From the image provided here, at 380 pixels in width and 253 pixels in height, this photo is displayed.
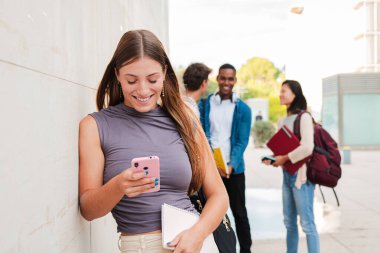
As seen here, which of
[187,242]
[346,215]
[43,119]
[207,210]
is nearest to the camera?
[43,119]

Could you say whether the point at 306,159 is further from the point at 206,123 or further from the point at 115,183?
the point at 115,183

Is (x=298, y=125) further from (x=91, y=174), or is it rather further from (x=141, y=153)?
(x=91, y=174)

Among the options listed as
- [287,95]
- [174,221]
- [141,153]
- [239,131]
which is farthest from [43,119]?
[239,131]

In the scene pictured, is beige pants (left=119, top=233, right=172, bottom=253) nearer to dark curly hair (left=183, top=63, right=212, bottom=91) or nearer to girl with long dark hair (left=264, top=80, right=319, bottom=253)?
girl with long dark hair (left=264, top=80, right=319, bottom=253)

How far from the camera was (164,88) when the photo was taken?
2146mm

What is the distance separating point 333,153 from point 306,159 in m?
0.32

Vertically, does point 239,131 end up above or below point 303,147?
above

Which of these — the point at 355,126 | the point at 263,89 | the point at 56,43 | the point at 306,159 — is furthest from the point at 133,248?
the point at 263,89

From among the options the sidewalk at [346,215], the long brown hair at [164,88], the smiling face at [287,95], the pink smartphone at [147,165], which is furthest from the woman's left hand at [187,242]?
the sidewalk at [346,215]

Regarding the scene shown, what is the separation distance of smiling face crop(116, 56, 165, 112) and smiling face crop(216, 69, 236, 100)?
10.4ft

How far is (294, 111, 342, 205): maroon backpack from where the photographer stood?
4508mm

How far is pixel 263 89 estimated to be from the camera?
67.4 metres

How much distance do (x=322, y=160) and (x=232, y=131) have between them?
1.00 meters

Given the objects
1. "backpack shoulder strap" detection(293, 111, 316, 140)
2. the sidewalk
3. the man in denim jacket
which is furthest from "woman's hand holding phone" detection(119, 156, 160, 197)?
the sidewalk
